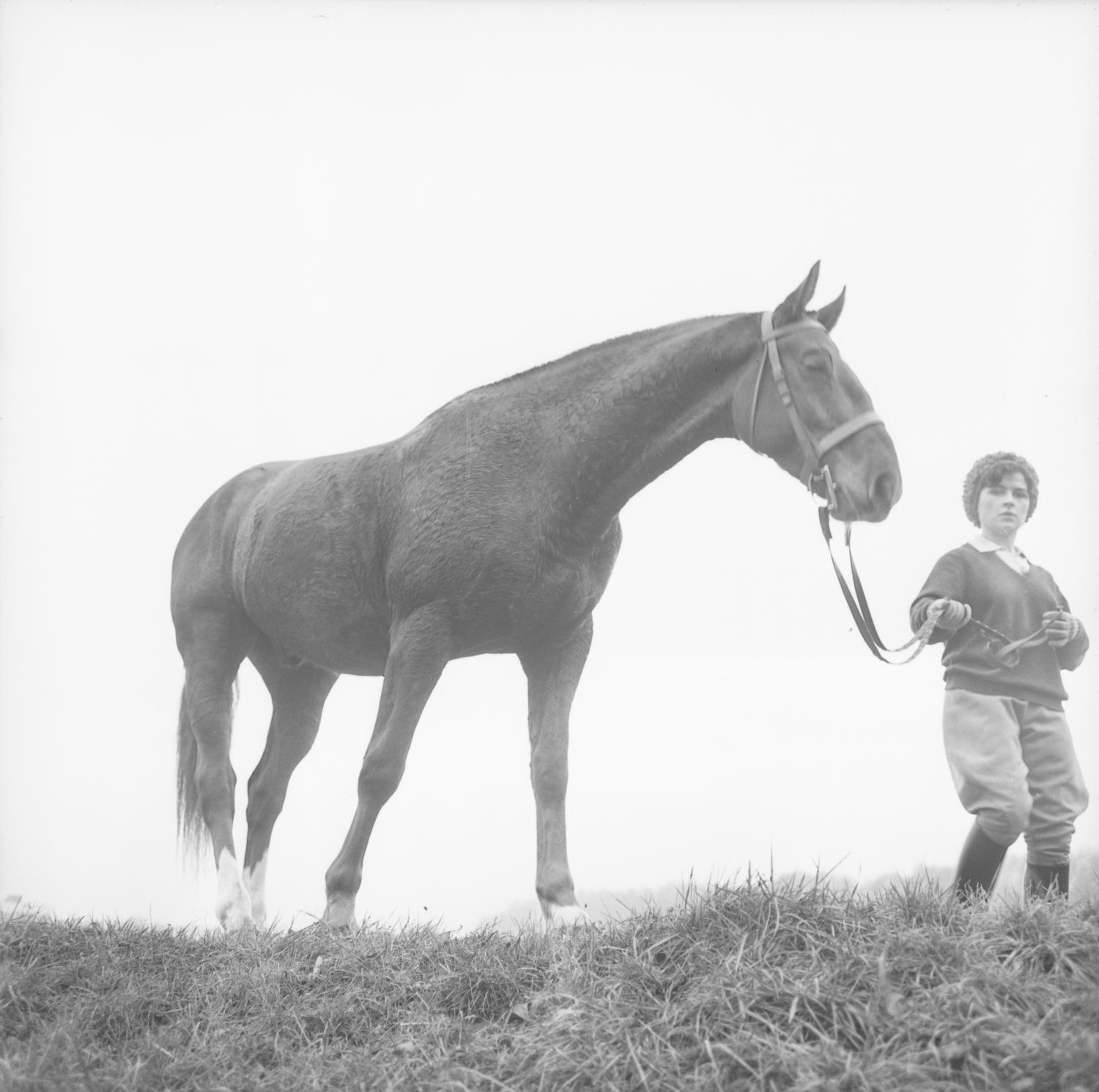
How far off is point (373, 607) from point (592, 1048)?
2451 millimetres

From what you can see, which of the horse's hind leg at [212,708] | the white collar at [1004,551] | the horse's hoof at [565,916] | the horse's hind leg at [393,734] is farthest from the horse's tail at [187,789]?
the white collar at [1004,551]

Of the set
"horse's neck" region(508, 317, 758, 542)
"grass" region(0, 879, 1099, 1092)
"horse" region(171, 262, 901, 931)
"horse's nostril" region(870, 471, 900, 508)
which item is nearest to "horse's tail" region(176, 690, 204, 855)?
"horse" region(171, 262, 901, 931)

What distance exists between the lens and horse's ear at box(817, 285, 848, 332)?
484 cm

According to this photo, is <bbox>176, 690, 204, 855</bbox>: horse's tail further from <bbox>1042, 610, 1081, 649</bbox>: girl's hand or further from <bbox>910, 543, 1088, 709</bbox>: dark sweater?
<bbox>1042, 610, 1081, 649</bbox>: girl's hand

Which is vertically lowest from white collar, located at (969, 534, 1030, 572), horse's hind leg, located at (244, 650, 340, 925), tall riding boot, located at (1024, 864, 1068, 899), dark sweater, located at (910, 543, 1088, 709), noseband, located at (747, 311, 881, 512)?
tall riding boot, located at (1024, 864, 1068, 899)

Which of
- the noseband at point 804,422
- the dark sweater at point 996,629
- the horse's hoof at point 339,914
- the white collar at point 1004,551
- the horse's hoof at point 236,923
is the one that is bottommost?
the horse's hoof at point 236,923

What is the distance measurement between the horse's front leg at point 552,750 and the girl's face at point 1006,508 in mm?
1675

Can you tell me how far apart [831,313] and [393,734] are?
7.88 feet

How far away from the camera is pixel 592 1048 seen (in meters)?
3.29

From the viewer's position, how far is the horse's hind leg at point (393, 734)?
16.0ft

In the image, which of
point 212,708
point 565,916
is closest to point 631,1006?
point 565,916

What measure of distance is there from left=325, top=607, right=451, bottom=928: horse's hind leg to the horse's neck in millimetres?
694

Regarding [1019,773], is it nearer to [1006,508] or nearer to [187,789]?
[1006,508]

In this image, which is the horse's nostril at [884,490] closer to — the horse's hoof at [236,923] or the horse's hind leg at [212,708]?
the horse's hoof at [236,923]
